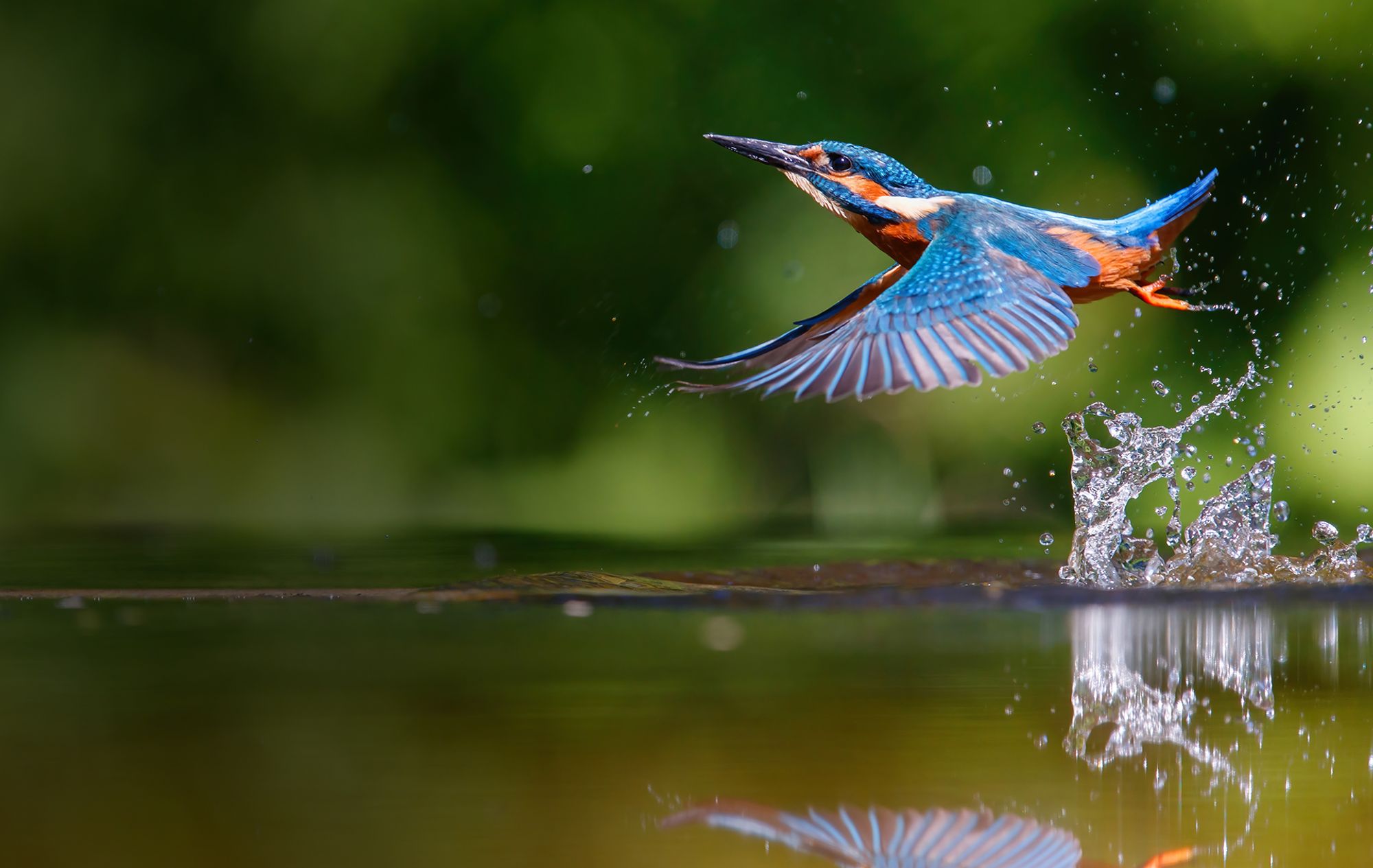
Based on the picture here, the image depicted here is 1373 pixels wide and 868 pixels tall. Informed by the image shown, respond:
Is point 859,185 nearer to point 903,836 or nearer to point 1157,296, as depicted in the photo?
point 1157,296

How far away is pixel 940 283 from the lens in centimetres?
270

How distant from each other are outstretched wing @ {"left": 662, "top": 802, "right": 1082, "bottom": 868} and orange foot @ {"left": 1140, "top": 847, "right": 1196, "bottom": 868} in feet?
0.16

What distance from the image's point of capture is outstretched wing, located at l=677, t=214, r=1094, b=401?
2.48 metres

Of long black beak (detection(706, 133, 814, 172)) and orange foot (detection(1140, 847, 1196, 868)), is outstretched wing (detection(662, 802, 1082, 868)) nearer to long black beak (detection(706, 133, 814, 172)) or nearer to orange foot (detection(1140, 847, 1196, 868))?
orange foot (detection(1140, 847, 1196, 868))

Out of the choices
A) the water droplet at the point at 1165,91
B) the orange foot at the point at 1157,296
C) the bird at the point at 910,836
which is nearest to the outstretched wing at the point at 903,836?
the bird at the point at 910,836

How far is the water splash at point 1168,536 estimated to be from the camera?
10.4 ft

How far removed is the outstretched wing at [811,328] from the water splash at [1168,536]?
50 centimetres

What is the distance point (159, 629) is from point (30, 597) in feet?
1.72

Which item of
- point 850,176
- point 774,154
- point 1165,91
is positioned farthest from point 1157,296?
point 1165,91

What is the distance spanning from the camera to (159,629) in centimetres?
266

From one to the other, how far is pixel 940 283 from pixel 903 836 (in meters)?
1.59

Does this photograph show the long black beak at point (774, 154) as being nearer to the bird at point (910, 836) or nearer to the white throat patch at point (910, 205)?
the white throat patch at point (910, 205)

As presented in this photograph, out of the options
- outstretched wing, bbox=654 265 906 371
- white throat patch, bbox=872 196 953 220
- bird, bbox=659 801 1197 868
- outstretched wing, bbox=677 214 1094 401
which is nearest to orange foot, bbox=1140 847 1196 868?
bird, bbox=659 801 1197 868

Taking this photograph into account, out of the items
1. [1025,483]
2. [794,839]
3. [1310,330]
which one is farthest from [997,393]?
[794,839]
